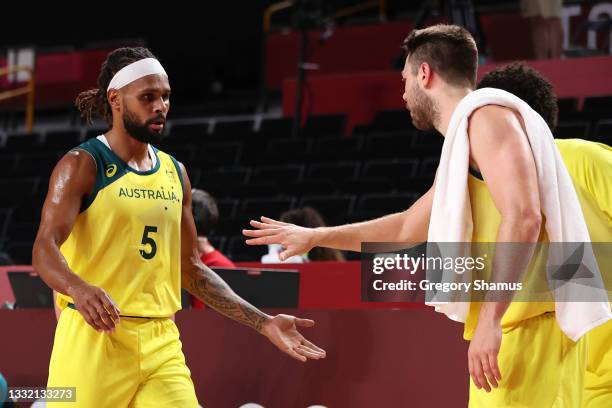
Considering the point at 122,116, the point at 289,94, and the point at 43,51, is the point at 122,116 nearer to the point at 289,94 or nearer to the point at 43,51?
the point at 289,94

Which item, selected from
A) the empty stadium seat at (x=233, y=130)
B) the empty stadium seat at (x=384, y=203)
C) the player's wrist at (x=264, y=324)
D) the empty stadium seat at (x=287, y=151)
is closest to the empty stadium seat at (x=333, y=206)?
the empty stadium seat at (x=384, y=203)

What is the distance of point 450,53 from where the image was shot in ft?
10.6

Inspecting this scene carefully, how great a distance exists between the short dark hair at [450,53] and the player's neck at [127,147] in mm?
1383

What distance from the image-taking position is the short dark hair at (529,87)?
366 centimetres

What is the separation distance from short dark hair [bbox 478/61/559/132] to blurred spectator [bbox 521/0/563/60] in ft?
28.1

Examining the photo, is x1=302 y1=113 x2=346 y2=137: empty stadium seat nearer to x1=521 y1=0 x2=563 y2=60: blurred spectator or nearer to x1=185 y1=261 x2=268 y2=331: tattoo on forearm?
x1=521 y1=0 x2=563 y2=60: blurred spectator

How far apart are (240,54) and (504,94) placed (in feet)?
50.9

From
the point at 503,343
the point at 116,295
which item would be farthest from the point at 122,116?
the point at 503,343

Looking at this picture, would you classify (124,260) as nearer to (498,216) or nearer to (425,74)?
(425,74)

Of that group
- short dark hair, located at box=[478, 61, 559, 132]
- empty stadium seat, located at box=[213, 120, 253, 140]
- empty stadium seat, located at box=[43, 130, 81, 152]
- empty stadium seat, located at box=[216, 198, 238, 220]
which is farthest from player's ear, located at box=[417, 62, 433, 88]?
empty stadium seat, located at box=[43, 130, 81, 152]

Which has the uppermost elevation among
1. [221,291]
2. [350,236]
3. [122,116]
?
[122,116]

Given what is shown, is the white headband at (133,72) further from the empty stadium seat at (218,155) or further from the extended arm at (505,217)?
the empty stadium seat at (218,155)

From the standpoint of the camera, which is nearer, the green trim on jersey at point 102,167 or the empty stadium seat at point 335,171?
the green trim on jersey at point 102,167

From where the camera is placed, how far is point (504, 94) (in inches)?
120
